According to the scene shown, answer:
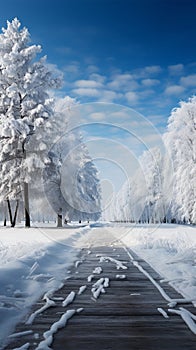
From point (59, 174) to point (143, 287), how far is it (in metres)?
24.0

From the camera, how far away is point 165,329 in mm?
4863

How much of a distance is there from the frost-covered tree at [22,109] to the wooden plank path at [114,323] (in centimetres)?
2097

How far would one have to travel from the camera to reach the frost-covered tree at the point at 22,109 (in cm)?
2811

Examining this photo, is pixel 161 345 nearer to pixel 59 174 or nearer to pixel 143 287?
pixel 143 287

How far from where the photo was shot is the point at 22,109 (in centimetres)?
2895

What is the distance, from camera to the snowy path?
4359 millimetres

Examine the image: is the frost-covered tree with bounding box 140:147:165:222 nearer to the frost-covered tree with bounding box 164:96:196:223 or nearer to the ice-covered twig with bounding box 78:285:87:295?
the frost-covered tree with bounding box 164:96:196:223

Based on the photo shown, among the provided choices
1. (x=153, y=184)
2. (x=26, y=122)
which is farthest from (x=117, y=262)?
(x=153, y=184)

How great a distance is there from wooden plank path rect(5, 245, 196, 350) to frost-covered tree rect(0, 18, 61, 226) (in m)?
21.0

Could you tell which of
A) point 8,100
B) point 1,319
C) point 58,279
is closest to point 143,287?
point 58,279

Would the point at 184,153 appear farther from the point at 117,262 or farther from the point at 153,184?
the point at 153,184

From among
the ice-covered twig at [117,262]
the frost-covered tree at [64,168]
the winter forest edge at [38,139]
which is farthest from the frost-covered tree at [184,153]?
the ice-covered twig at [117,262]

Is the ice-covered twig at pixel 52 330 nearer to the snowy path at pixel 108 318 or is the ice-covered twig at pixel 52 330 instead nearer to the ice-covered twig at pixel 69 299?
the snowy path at pixel 108 318

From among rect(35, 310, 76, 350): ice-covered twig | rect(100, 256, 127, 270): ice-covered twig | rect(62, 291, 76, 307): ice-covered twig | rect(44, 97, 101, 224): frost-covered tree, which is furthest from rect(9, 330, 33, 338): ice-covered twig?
rect(44, 97, 101, 224): frost-covered tree
